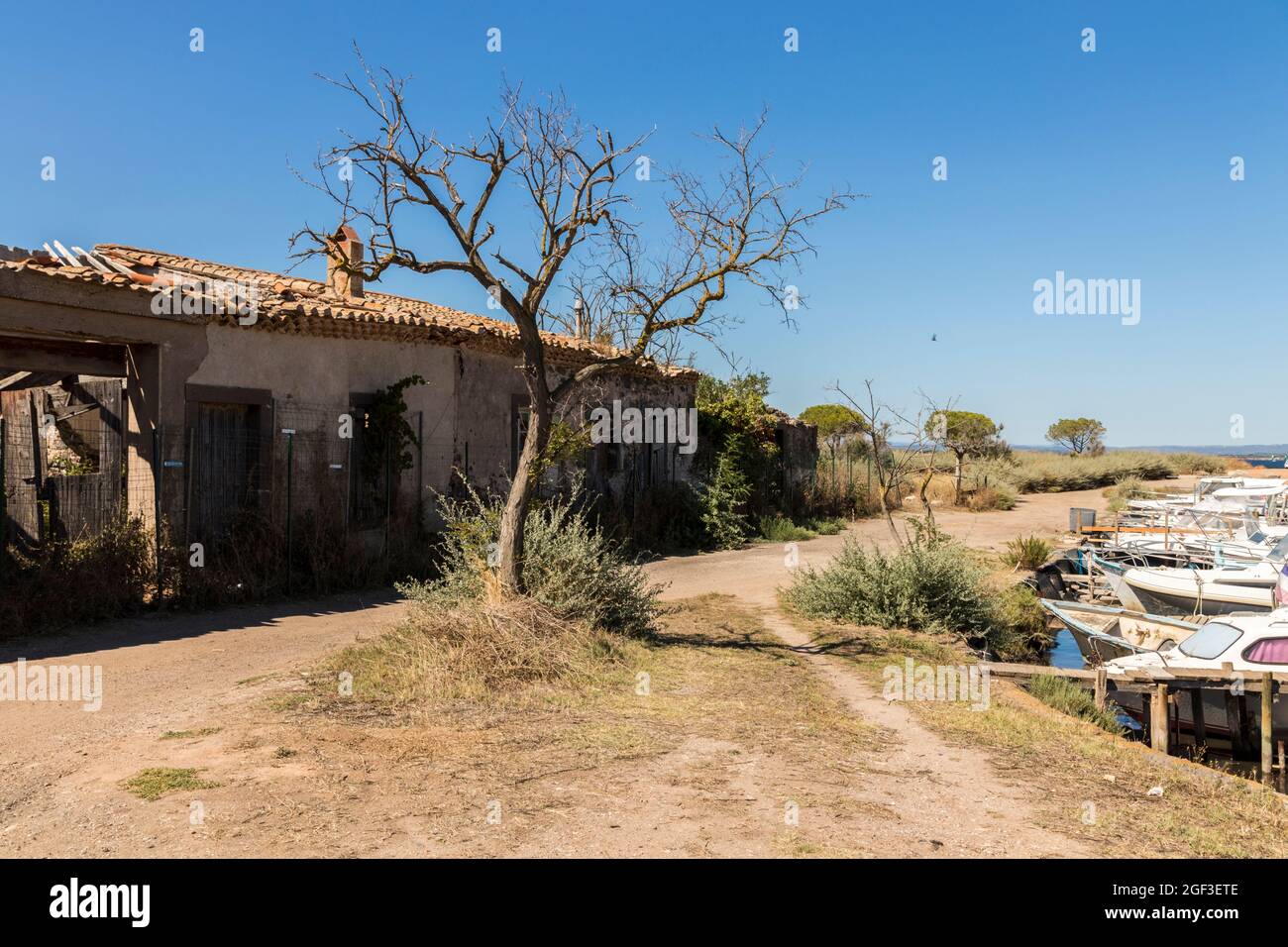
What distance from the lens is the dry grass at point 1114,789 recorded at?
4742 mm

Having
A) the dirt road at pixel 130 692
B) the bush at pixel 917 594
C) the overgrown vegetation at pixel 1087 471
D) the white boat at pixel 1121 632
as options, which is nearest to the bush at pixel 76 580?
the dirt road at pixel 130 692

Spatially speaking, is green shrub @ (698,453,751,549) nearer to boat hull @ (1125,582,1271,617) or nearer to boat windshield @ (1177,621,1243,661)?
boat hull @ (1125,582,1271,617)

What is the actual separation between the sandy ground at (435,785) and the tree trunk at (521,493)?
1808 millimetres

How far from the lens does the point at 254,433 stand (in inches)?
473

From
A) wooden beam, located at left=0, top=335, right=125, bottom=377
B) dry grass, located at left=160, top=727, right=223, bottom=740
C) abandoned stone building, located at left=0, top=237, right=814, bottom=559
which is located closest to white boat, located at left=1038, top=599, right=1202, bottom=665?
abandoned stone building, located at left=0, top=237, right=814, bottom=559

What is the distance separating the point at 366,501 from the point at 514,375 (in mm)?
3985

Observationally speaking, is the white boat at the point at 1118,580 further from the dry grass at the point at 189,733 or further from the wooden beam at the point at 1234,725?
the dry grass at the point at 189,733

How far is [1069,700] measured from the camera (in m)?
8.60

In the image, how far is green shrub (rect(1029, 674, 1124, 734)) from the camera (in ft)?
27.7

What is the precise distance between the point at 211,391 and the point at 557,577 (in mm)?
5688

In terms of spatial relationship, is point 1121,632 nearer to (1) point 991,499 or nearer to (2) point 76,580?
(2) point 76,580

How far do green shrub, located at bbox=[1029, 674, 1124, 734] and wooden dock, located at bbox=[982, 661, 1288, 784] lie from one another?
11 cm
